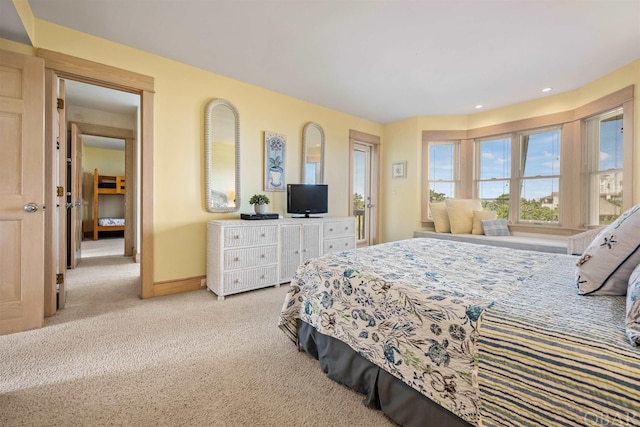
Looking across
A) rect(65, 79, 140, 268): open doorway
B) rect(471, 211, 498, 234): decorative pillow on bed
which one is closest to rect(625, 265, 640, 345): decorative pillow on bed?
rect(471, 211, 498, 234): decorative pillow on bed

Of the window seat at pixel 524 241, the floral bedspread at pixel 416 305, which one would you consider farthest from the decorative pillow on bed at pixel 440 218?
the floral bedspread at pixel 416 305

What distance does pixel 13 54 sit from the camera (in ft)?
6.78

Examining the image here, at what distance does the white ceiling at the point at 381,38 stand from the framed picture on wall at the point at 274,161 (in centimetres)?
65

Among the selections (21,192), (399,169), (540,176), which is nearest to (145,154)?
(21,192)

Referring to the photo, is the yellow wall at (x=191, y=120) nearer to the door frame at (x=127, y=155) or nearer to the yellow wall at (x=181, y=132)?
the yellow wall at (x=181, y=132)

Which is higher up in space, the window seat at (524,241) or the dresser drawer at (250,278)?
the window seat at (524,241)

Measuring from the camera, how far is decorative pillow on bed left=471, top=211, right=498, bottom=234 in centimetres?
421

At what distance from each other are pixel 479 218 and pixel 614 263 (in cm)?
333

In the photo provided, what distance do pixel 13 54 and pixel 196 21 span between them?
1.34 m

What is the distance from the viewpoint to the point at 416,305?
1.20 m

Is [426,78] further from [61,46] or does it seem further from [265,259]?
[61,46]

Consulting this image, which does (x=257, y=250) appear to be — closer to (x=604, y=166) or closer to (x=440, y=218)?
(x=440, y=218)

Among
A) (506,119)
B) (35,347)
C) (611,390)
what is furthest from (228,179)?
(506,119)

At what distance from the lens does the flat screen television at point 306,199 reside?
3719 mm
